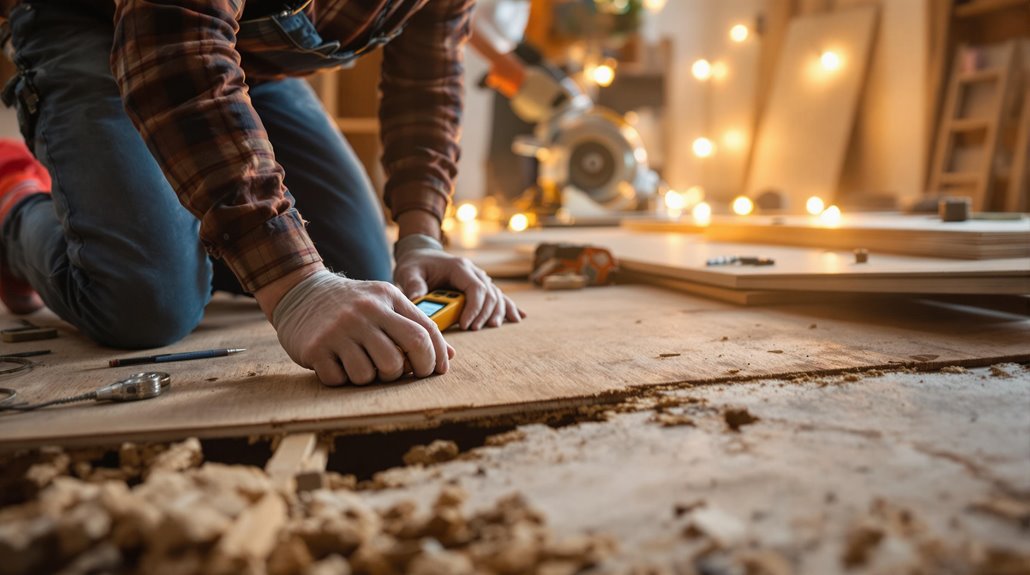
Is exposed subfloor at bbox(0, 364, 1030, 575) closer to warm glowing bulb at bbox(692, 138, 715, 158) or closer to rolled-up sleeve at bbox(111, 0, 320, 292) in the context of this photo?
rolled-up sleeve at bbox(111, 0, 320, 292)

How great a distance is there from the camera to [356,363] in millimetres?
952

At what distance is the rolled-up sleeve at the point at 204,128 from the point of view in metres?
0.96

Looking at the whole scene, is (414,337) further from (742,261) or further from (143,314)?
(742,261)

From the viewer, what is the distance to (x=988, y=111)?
3.49 metres

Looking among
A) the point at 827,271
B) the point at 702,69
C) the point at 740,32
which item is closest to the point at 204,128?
the point at 827,271

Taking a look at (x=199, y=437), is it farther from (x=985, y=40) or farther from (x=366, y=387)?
(x=985, y=40)

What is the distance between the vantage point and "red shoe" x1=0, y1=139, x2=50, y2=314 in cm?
169

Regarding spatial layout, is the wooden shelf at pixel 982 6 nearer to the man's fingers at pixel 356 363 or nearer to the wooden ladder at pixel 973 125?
the wooden ladder at pixel 973 125

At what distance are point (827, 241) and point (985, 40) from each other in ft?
7.98

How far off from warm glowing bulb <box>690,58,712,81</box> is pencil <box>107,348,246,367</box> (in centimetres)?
475

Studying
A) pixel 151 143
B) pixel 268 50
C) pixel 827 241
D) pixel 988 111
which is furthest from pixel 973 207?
pixel 151 143

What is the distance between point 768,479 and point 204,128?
30.8 inches

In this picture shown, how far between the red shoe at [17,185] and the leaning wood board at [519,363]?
111 millimetres

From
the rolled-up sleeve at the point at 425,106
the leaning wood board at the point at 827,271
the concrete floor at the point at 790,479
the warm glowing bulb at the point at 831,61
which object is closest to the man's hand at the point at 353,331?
the concrete floor at the point at 790,479
